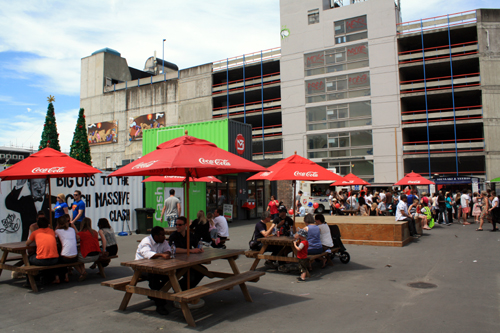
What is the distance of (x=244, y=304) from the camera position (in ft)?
19.7

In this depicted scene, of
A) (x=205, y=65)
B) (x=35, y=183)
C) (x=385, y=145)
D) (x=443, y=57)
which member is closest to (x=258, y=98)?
(x=205, y=65)

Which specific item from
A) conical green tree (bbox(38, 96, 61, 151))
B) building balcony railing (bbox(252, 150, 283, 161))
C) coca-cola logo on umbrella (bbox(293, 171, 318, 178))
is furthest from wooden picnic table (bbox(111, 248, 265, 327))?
building balcony railing (bbox(252, 150, 283, 161))

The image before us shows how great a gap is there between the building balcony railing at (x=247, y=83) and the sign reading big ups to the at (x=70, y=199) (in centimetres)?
3216

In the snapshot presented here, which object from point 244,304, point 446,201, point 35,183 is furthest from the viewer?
point 446,201

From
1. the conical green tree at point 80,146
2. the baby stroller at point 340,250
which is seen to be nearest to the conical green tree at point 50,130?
the conical green tree at point 80,146

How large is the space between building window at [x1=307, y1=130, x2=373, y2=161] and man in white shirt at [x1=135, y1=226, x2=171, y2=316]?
36092mm

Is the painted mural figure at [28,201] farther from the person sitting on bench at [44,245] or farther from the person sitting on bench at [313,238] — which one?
the person sitting on bench at [313,238]

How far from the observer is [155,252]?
234 inches

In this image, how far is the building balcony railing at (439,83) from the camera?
36312 mm

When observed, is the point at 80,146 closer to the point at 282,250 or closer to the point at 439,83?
the point at 282,250

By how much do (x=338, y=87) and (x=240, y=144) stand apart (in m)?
23.2

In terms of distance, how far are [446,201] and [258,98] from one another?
33.5 m

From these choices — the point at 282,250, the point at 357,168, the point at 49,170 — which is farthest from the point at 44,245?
the point at 357,168

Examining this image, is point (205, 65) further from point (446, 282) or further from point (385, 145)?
point (446, 282)
